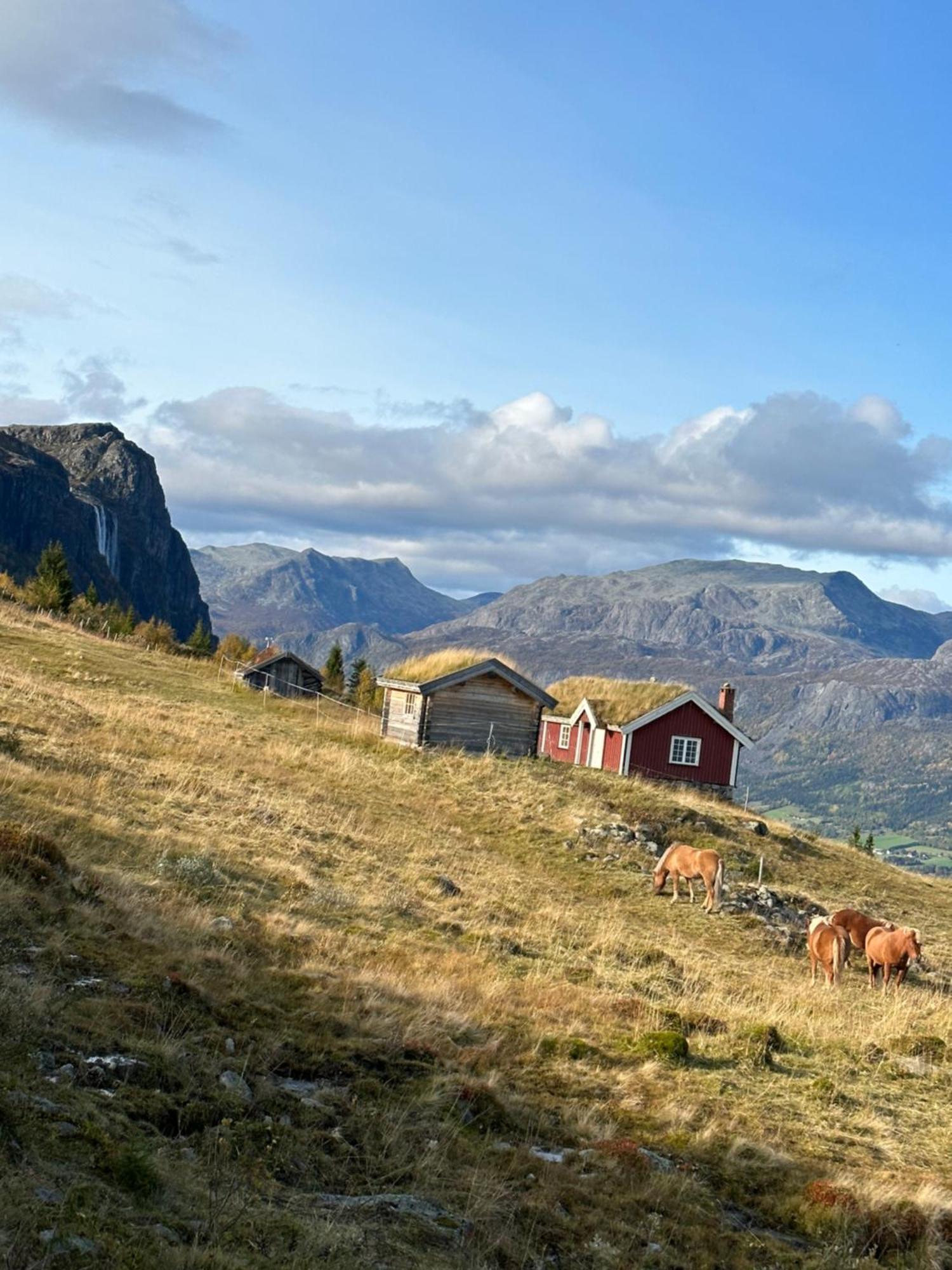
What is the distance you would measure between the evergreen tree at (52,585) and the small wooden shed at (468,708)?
137 feet

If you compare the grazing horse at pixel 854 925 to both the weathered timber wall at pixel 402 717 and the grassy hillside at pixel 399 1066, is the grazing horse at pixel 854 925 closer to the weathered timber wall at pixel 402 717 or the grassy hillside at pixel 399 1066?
the grassy hillside at pixel 399 1066

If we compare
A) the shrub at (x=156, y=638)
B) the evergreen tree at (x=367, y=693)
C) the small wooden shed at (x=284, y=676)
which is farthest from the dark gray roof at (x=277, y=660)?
the shrub at (x=156, y=638)

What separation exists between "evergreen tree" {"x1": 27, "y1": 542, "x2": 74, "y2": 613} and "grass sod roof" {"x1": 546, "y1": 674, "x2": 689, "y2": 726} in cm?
4111

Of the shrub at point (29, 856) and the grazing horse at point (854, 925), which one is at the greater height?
the shrub at point (29, 856)

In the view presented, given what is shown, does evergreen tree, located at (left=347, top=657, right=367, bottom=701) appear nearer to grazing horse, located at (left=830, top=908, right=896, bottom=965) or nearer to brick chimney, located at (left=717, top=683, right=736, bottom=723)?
brick chimney, located at (left=717, top=683, right=736, bottom=723)

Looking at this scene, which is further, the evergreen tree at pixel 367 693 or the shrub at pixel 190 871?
the evergreen tree at pixel 367 693

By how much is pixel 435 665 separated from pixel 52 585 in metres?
49.9

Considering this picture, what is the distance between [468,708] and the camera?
45.4 meters

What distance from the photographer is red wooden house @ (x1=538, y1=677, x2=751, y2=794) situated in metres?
53.6

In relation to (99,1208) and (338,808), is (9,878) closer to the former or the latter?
(99,1208)

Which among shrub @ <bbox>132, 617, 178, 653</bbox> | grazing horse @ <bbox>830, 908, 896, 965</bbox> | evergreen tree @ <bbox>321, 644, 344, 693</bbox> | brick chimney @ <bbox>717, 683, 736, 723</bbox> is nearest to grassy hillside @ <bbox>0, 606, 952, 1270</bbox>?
grazing horse @ <bbox>830, 908, 896, 965</bbox>

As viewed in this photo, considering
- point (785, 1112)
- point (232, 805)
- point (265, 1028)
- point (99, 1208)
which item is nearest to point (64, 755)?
point (232, 805)

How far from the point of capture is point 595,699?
56938mm

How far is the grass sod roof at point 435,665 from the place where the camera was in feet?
148
